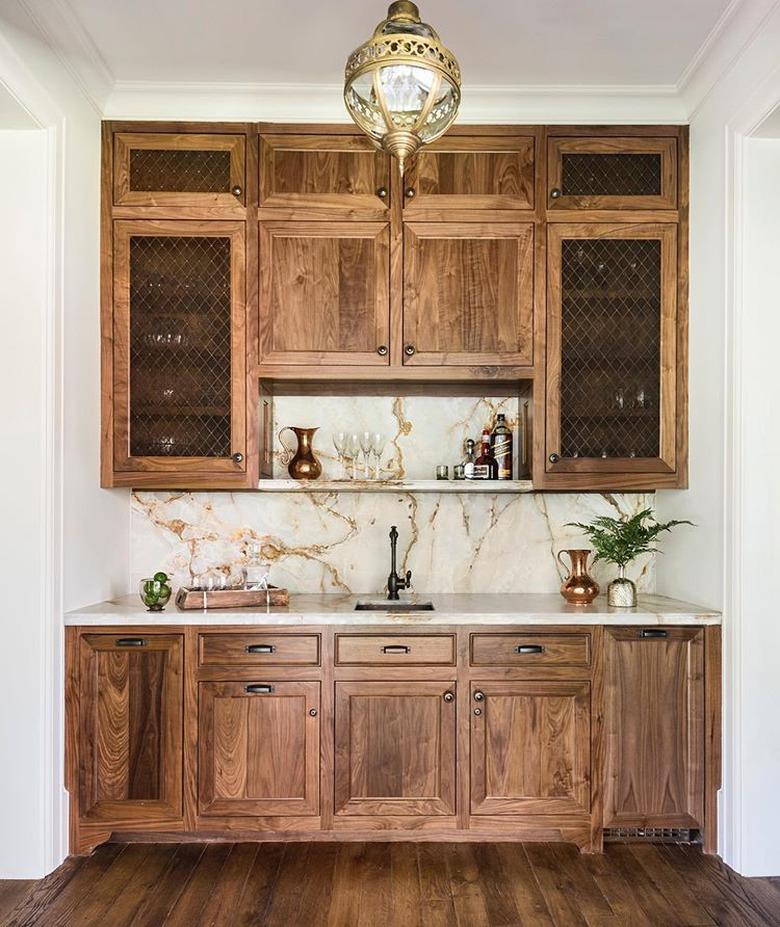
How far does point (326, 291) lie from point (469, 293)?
59 cm

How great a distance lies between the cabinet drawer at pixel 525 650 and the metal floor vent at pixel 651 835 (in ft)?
2.22

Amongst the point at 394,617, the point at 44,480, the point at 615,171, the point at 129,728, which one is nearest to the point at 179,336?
the point at 44,480

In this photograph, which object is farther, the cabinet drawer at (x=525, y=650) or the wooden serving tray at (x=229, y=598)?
the wooden serving tray at (x=229, y=598)

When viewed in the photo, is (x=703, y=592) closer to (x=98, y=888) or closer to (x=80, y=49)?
(x=98, y=888)

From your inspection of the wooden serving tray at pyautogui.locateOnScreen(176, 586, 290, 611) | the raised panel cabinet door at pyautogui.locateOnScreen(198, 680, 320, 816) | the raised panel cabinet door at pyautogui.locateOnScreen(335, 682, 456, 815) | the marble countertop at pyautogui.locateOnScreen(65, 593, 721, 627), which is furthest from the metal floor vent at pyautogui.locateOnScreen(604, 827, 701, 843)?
the wooden serving tray at pyautogui.locateOnScreen(176, 586, 290, 611)

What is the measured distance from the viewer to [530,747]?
3010 millimetres

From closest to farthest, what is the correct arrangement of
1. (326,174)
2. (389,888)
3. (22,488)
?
(389,888), (22,488), (326,174)

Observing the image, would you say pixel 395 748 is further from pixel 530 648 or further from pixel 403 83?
pixel 403 83

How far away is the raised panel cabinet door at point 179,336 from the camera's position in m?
3.29

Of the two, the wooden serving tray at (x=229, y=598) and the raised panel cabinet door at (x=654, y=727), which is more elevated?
the wooden serving tray at (x=229, y=598)

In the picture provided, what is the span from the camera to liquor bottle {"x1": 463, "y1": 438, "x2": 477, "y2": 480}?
3.43 m

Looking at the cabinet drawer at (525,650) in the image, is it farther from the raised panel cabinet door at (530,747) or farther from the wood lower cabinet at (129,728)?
the wood lower cabinet at (129,728)

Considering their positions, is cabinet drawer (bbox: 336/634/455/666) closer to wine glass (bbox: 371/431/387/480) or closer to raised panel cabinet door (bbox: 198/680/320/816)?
raised panel cabinet door (bbox: 198/680/320/816)

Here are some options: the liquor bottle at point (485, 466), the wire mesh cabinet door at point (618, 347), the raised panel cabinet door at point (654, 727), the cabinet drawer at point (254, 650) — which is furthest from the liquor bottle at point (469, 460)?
the cabinet drawer at point (254, 650)
